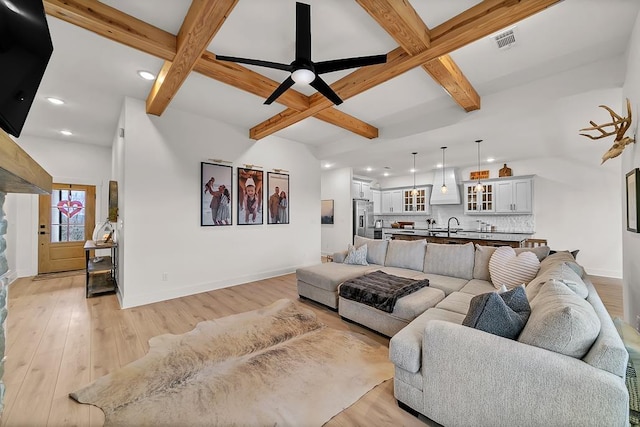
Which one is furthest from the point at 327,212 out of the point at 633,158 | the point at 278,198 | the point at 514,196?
the point at 633,158

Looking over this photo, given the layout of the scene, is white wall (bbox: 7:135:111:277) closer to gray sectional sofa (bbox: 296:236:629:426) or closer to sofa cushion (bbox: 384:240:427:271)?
sofa cushion (bbox: 384:240:427:271)

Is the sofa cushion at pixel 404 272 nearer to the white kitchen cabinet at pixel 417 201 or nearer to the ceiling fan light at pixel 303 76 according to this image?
the ceiling fan light at pixel 303 76

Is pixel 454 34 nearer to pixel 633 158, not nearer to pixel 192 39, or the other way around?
pixel 633 158

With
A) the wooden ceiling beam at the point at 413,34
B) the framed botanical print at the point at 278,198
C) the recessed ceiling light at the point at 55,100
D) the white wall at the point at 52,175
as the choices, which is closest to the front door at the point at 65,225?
the white wall at the point at 52,175

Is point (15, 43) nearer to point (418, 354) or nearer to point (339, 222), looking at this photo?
point (418, 354)

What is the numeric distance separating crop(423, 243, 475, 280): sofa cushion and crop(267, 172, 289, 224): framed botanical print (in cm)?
289

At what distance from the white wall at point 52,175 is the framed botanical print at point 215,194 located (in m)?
3.25

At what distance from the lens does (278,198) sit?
5293 mm

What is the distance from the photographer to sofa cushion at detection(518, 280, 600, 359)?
48.6 inches

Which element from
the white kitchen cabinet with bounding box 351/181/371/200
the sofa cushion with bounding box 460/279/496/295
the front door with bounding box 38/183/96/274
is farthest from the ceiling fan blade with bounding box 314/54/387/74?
the front door with bounding box 38/183/96/274

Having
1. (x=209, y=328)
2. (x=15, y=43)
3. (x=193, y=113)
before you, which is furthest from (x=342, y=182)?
(x=15, y=43)

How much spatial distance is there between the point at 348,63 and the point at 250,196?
331 centimetres

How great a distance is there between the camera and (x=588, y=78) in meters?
2.66

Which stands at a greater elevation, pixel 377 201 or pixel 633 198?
pixel 377 201
